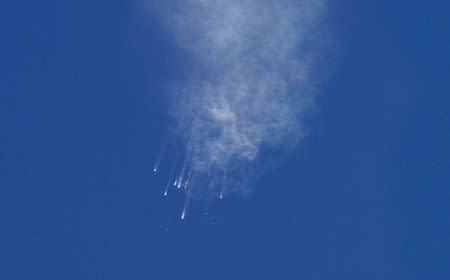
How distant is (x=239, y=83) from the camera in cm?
4081

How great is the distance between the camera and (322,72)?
1613 inches

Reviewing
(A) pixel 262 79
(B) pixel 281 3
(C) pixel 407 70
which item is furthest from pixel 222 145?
(C) pixel 407 70

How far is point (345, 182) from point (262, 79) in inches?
344

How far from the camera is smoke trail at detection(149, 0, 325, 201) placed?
39.5 m

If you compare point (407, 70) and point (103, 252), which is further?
point (407, 70)

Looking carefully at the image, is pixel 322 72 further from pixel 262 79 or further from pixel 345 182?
pixel 345 182

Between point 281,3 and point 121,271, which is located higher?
point 281,3

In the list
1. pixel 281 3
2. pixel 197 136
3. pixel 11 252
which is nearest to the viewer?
pixel 11 252

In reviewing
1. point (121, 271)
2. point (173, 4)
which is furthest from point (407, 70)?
point (121, 271)

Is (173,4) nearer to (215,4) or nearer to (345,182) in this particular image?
(215,4)

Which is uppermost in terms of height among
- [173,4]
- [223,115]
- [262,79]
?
[173,4]

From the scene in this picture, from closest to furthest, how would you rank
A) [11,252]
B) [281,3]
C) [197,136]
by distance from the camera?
[11,252], [197,136], [281,3]

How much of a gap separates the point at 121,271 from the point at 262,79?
50.7 ft

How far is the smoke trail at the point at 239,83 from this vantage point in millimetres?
39469
